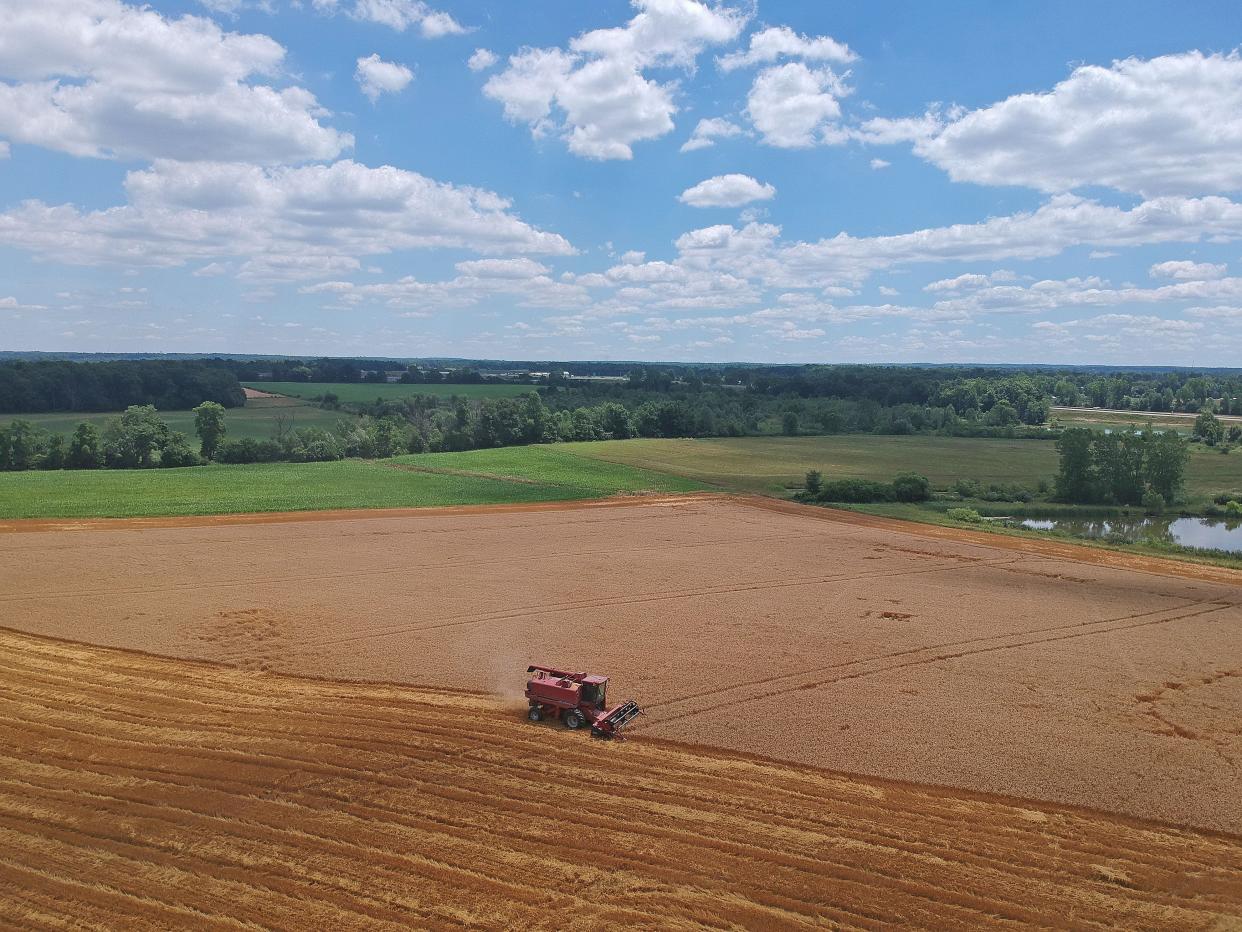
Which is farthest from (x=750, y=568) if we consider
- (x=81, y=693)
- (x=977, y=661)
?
(x=81, y=693)

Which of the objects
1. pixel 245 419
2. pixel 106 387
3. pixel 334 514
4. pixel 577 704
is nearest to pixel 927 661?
pixel 577 704

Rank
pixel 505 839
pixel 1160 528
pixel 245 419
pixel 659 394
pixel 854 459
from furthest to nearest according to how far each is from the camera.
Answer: pixel 659 394 → pixel 245 419 → pixel 854 459 → pixel 1160 528 → pixel 505 839

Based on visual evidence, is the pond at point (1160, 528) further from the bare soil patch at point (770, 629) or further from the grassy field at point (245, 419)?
the grassy field at point (245, 419)

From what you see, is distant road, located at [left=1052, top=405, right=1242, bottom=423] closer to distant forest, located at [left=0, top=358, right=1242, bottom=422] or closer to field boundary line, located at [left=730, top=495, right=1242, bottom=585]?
distant forest, located at [left=0, top=358, right=1242, bottom=422]

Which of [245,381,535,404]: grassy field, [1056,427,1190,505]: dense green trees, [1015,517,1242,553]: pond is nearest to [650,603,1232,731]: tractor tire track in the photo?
[1015,517,1242,553]: pond

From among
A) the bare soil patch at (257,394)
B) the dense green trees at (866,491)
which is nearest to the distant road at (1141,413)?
the dense green trees at (866,491)

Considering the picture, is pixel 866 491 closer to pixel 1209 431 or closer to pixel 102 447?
pixel 102 447
